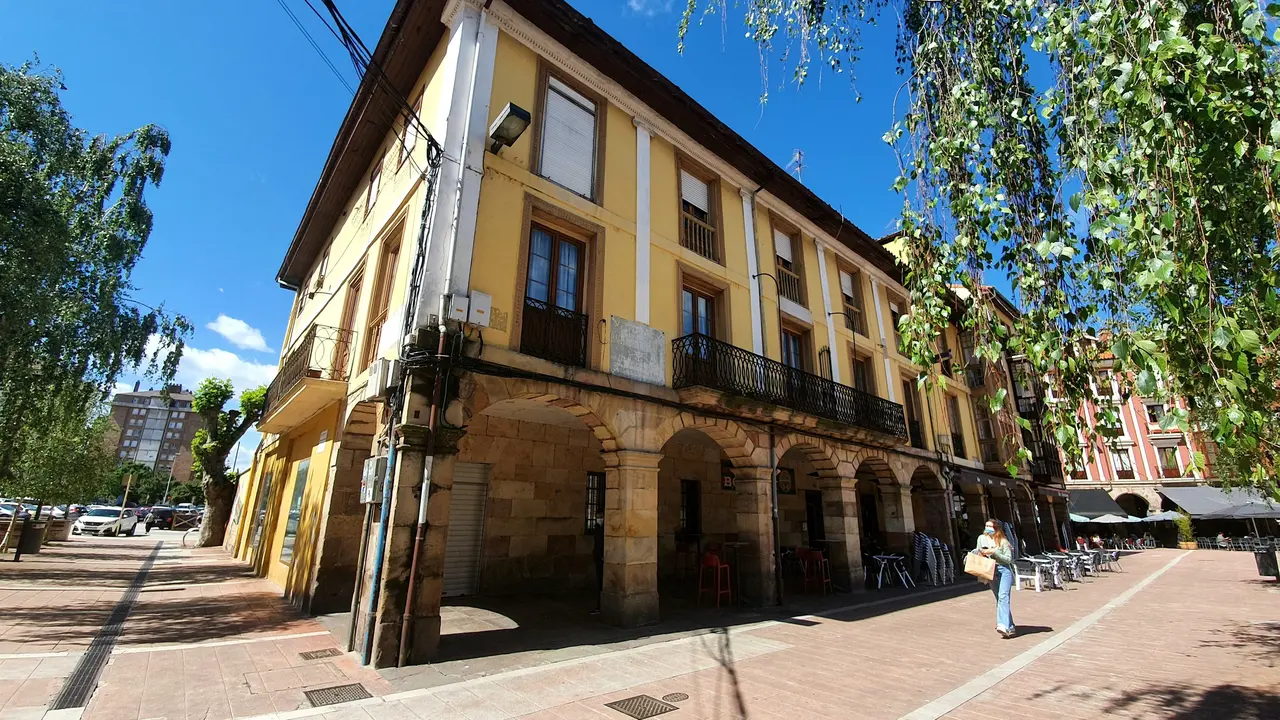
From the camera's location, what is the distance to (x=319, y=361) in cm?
1062

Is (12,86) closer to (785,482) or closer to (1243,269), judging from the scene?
(1243,269)

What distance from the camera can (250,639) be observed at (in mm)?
6223

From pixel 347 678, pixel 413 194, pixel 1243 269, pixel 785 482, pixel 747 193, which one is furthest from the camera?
pixel 785 482

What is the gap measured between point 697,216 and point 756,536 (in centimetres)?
618

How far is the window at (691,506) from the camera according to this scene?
39.4 feet

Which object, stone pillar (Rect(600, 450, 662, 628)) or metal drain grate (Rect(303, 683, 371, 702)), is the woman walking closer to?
stone pillar (Rect(600, 450, 662, 628))

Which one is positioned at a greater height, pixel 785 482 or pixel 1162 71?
pixel 1162 71

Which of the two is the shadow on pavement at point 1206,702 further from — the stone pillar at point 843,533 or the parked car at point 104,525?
the parked car at point 104,525

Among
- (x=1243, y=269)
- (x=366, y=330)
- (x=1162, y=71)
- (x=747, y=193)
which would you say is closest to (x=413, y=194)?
(x=366, y=330)

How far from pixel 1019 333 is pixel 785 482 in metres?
10.6

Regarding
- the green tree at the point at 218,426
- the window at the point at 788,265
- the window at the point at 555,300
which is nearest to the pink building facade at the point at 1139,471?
the window at the point at 788,265

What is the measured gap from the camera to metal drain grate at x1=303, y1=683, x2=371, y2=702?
4.37 m

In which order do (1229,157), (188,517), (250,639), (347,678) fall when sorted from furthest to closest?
(188,517) < (250,639) < (347,678) < (1229,157)

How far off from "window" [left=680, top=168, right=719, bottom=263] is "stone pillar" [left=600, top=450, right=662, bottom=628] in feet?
14.7
